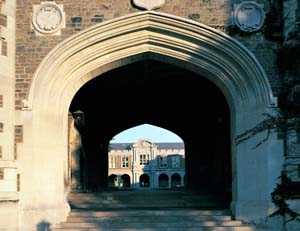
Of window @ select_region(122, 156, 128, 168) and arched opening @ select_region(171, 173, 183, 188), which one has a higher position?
window @ select_region(122, 156, 128, 168)

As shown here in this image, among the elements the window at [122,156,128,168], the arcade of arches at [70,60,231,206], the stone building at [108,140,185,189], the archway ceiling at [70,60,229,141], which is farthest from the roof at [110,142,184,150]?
the archway ceiling at [70,60,229,141]

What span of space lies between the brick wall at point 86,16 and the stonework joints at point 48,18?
0.26 ft

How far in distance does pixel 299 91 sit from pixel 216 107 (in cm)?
725

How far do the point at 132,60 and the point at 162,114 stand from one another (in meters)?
9.11

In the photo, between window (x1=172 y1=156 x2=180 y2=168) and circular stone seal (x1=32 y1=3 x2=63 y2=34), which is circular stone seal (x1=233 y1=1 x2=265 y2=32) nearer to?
circular stone seal (x1=32 y1=3 x2=63 y2=34)

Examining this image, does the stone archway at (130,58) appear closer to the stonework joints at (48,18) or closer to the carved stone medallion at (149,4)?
the carved stone medallion at (149,4)

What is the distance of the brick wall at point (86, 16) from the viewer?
33.9 feet

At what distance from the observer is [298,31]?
9.86m

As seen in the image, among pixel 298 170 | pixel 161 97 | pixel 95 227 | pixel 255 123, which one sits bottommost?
pixel 95 227

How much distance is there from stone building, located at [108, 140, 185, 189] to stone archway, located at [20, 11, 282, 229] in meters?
50.5

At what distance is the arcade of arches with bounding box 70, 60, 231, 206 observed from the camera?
608 inches

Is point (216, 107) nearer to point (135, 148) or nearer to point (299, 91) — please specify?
point (299, 91)

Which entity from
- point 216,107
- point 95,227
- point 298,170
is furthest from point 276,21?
point 216,107

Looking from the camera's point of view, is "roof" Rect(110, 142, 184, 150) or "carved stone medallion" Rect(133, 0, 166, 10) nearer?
"carved stone medallion" Rect(133, 0, 166, 10)
